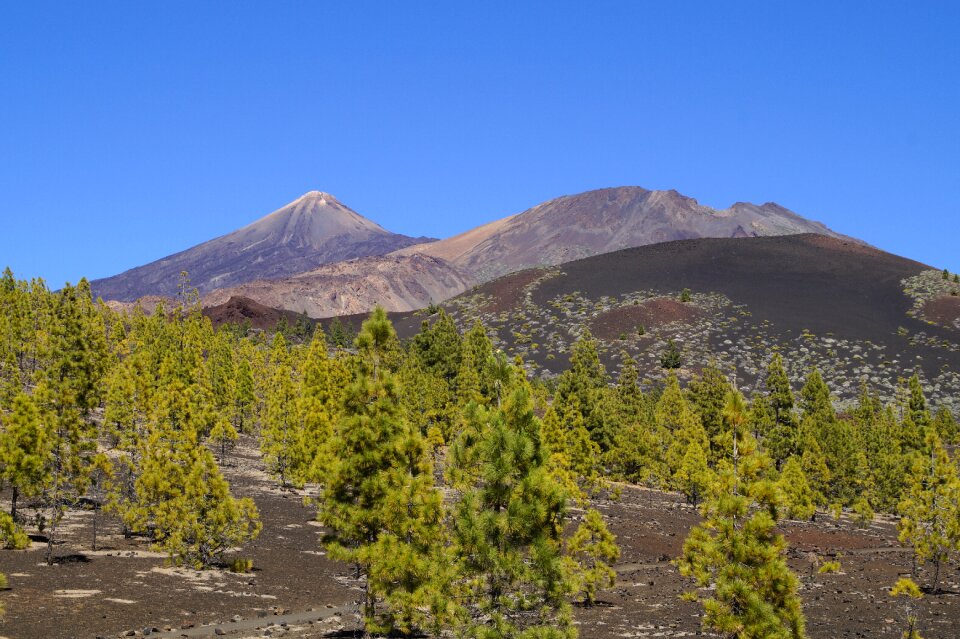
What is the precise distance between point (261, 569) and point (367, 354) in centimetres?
1592

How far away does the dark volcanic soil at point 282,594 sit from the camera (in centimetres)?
2745

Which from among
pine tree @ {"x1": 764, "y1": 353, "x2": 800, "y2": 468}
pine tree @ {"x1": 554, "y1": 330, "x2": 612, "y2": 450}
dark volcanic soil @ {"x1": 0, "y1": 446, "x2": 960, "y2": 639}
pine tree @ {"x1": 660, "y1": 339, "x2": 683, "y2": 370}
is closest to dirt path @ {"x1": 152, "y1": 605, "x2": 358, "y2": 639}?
dark volcanic soil @ {"x1": 0, "y1": 446, "x2": 960, "y2": 639}

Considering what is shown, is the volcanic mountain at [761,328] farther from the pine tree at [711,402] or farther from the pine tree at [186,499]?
the pine tree at [186,499]

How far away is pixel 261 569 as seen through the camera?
38.5 metres

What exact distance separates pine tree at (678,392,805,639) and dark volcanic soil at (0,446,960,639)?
7670mm

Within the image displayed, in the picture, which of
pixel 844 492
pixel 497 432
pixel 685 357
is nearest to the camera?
pixel 497 432

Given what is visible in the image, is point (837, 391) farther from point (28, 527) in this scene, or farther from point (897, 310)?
point (28, 527)

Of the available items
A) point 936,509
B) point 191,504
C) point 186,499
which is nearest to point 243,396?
point 191,504

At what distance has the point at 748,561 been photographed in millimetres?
22719

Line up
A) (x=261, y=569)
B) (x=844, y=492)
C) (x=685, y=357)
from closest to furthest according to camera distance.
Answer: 1. (x=261, y=569)
2. (x=844, y=492)
3. (x=685, y=357)

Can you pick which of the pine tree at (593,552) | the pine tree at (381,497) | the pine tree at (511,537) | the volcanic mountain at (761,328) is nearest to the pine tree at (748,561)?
the pine tree at (511,537)

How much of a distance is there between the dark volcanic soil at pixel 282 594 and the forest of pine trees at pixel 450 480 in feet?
4.64

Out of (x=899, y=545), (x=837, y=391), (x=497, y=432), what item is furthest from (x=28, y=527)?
(x=837, y=391)

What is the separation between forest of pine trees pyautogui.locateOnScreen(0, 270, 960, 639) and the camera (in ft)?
68.1
